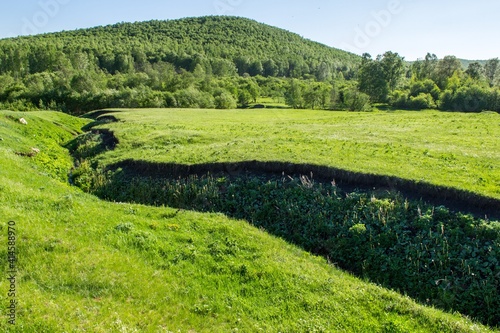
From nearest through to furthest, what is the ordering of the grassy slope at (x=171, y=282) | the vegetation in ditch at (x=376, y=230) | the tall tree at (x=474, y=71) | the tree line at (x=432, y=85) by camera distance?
the grassy slope at (x=171, y=282) < the vegetation in ditch at (x=376, y=230) < the tree line at (x=432, y=85) < the tall tree at (x=474, y=71)

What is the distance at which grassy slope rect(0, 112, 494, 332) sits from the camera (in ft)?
30.2

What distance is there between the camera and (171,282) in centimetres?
1098

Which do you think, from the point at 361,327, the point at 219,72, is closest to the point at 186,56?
the point at 219,72

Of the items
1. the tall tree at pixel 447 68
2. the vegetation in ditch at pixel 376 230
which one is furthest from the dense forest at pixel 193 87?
the vegetation in ditch at pixel 376 230

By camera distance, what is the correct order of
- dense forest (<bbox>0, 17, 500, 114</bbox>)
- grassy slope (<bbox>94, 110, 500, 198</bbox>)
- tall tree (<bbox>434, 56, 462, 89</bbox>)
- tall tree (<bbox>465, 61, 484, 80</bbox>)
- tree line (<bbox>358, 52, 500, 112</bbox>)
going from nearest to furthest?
grassy slope (<bbox>94, 110, 500, 198</bbox>)
dense forest (<bbox>0, 17, 500, 114</bbox>)
tree line (<bbox>358, 52, 500, 112</bbox>)
tall tree (<bbox>465, 61, 484, 80</bbox>)
tall tree (<bbox>434, 56, 462, 89</bbox>)

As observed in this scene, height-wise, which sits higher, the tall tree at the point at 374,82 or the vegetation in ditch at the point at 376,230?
the tall tree at the point at 374,82

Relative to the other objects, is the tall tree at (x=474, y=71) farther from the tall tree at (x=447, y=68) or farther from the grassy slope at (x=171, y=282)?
the grassy slope at (x=171, y=282)

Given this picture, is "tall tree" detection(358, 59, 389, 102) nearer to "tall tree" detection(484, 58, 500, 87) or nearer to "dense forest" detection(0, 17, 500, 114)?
"dense forest" detection(0, 17, 500, 114)

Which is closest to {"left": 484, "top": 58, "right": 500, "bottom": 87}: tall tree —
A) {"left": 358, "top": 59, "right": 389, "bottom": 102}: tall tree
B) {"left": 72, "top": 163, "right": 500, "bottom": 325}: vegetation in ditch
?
{"left": 358, "top": 59, "right": 389, "bottom": 102}: tall tree

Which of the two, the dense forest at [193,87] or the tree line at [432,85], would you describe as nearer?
the dense forest at [193,87]

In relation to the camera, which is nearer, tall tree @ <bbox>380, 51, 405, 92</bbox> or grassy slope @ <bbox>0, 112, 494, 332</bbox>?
grassy slope @ <bbox>0, 112, 494, 332</bbox>

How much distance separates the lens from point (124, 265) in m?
11.3

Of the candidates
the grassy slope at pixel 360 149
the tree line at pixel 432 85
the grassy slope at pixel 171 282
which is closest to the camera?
the grassy slope at pixel 171 282

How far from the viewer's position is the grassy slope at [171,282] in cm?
921
